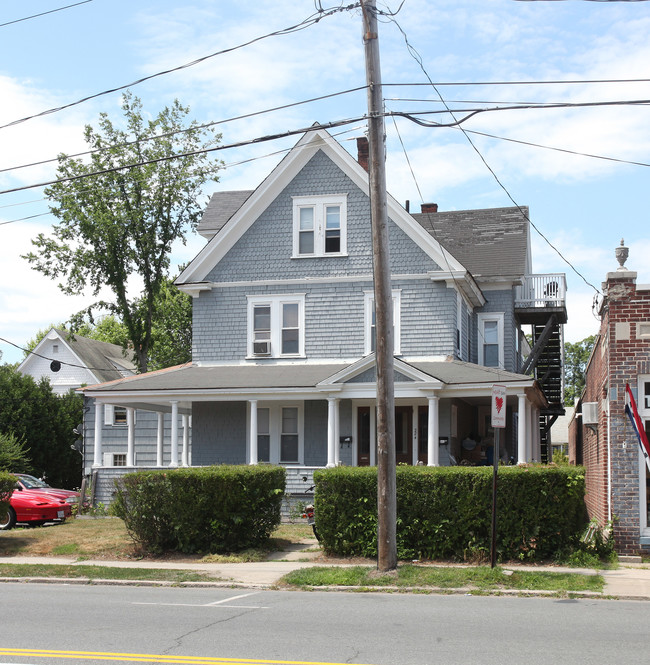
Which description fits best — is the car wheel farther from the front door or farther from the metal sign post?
the metal sign post

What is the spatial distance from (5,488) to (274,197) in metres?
11.4

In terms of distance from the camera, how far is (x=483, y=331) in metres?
28.4

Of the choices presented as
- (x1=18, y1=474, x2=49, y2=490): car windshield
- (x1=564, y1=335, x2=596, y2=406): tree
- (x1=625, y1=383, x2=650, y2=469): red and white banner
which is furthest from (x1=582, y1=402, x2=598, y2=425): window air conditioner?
(x1=564, y1=335, x2=596, y2=406): tree

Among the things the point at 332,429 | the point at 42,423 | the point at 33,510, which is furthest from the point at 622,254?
the point at 42,423

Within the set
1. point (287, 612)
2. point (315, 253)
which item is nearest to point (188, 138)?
point (315, 253)

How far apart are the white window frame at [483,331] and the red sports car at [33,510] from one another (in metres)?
13.6

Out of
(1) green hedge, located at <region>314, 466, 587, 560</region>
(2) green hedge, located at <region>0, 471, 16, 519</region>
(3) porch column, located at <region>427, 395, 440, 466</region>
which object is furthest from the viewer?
(3) porch column, located at <region>427, 395, 440, 466</region>

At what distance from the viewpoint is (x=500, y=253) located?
1120 inches

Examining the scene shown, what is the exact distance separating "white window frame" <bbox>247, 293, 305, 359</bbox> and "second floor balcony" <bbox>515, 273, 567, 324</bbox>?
309 inches

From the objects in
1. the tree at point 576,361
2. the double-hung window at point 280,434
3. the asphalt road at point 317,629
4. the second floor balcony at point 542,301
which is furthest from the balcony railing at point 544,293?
the tree at point 576,361

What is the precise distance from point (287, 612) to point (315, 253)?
15.7 metres

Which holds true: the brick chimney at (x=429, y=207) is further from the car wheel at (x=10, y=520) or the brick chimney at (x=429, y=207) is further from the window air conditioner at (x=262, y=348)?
the car wheel at (x=10, y=520)

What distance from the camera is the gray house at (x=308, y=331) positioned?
23.7m

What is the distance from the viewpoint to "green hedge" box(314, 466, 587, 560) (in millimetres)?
14430
